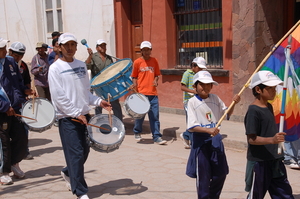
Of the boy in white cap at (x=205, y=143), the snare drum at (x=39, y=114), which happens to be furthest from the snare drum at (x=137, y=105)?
the boy in white cap at (x=205, y=143)

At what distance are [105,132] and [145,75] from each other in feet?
10.6

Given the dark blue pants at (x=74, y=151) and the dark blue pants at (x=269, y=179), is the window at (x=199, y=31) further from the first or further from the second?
the dark blue pants at (x=269, y=179)

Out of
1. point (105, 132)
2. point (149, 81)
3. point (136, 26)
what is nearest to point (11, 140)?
point (105, 132)

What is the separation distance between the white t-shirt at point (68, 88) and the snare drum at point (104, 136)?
236 mm

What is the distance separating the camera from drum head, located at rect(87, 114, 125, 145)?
5.20m

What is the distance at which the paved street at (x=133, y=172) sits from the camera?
5598 millimetres

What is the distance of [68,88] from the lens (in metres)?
5.04

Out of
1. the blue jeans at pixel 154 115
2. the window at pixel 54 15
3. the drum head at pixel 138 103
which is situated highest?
the window at pixel 54 15

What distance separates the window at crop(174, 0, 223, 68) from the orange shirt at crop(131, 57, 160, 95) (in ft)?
7.41

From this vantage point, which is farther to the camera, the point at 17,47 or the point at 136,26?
the point at 136,26

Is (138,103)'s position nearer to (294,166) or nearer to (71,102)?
(294,166)

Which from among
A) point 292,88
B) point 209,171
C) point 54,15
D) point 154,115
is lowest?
point 154,115

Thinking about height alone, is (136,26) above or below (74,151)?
above

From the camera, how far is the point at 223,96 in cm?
986
